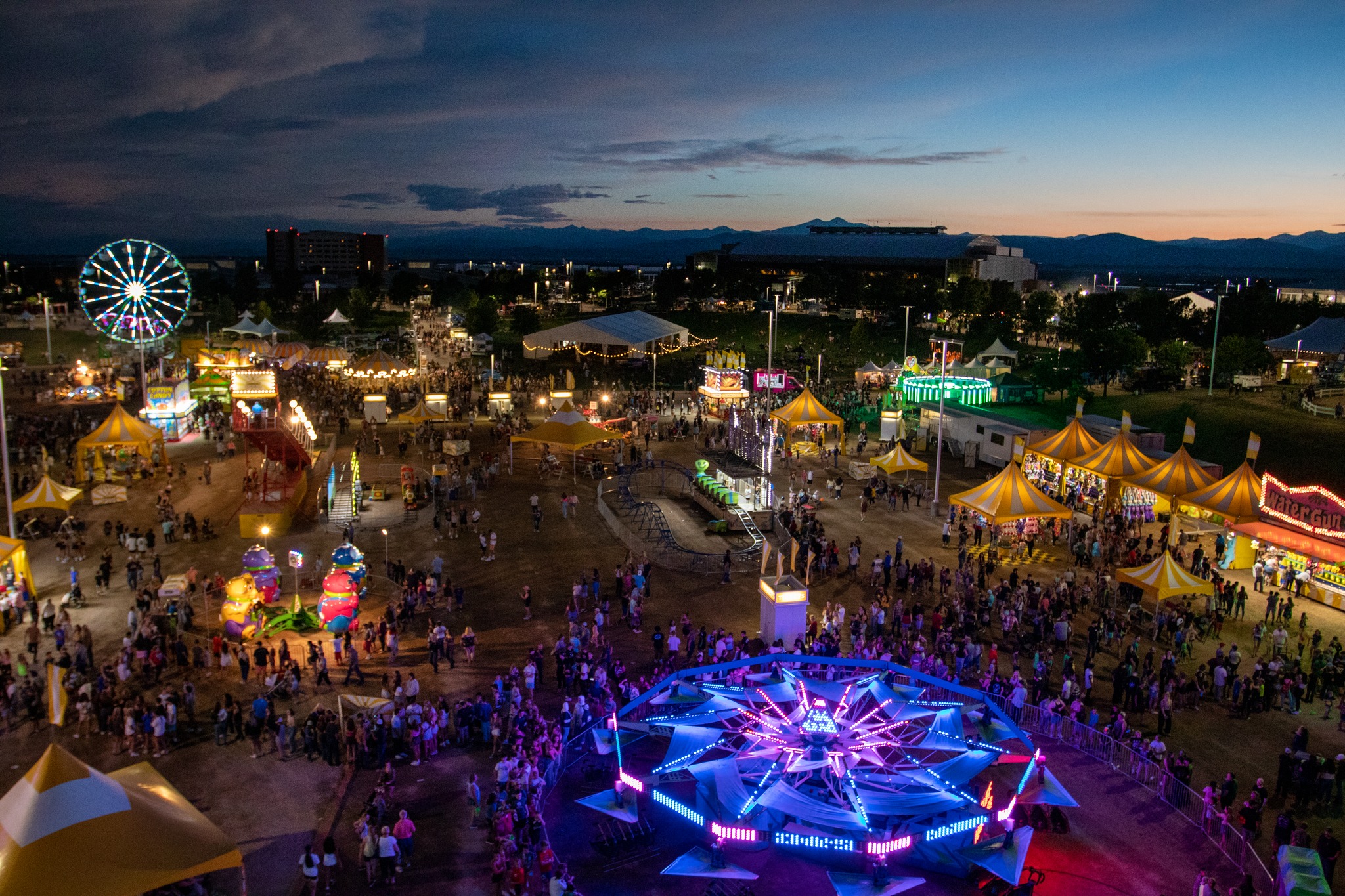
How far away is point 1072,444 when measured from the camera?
30.0m

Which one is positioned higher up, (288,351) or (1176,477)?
(288,351)

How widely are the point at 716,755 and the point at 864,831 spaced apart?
117 inches

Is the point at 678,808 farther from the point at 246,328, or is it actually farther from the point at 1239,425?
the point at 246,328

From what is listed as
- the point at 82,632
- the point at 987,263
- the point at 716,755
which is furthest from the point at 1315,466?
the point at 987,263

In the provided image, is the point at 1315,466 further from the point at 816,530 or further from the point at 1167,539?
the point at 816,530

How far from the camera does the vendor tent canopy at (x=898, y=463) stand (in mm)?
31578

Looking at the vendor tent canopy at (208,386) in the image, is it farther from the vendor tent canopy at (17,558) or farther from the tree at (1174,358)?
the tree at (1174,358)

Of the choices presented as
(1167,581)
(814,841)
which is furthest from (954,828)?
(1167,581)

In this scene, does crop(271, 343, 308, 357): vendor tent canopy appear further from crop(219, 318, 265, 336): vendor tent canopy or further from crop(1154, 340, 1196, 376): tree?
crop(1154, 340, 1196, 376): tree

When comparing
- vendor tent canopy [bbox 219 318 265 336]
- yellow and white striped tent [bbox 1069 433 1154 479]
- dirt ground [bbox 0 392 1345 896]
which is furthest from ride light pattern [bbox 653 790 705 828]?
vendor tent canopy [bbox 219 318 265 336]

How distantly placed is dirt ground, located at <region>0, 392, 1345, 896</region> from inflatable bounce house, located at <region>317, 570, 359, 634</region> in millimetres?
939

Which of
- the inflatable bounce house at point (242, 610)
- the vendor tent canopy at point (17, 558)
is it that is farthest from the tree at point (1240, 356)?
the vendor tent canopy at point (17, 558)

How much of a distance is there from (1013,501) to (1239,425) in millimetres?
18906

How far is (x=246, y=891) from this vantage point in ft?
38.3
